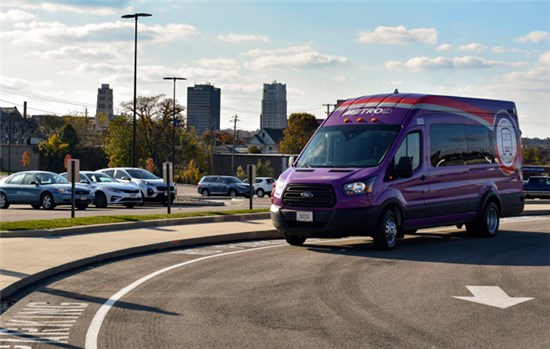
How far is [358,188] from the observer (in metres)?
15.1

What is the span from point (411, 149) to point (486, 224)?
3384 mm

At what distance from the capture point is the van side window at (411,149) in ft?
52.5

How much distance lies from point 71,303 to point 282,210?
6.49m

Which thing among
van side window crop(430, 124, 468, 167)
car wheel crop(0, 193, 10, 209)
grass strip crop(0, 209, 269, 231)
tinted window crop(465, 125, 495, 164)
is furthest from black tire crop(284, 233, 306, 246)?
car wheel crop(0, 193, 10, 209)

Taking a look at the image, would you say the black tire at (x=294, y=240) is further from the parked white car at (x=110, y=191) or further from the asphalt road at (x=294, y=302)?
the parked white car at (x=110, y=191)

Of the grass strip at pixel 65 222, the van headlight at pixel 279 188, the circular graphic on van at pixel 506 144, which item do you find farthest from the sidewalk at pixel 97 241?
the circular graphic on van at pixel 506 144

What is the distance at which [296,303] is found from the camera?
9.82m

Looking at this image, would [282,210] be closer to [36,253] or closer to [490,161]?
[36,253]

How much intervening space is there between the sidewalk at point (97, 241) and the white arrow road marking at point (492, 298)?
5939mm

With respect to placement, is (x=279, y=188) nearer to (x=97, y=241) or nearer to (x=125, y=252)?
(x=125, y=252)

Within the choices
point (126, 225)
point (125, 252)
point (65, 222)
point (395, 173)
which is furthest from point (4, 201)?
point (395, 173)

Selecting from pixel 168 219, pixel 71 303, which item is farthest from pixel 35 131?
pixel 71 303

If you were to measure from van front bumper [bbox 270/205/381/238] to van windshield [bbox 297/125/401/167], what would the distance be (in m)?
1.08

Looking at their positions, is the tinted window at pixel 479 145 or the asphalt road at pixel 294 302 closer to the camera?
the asphalt road at pixel 294 302
